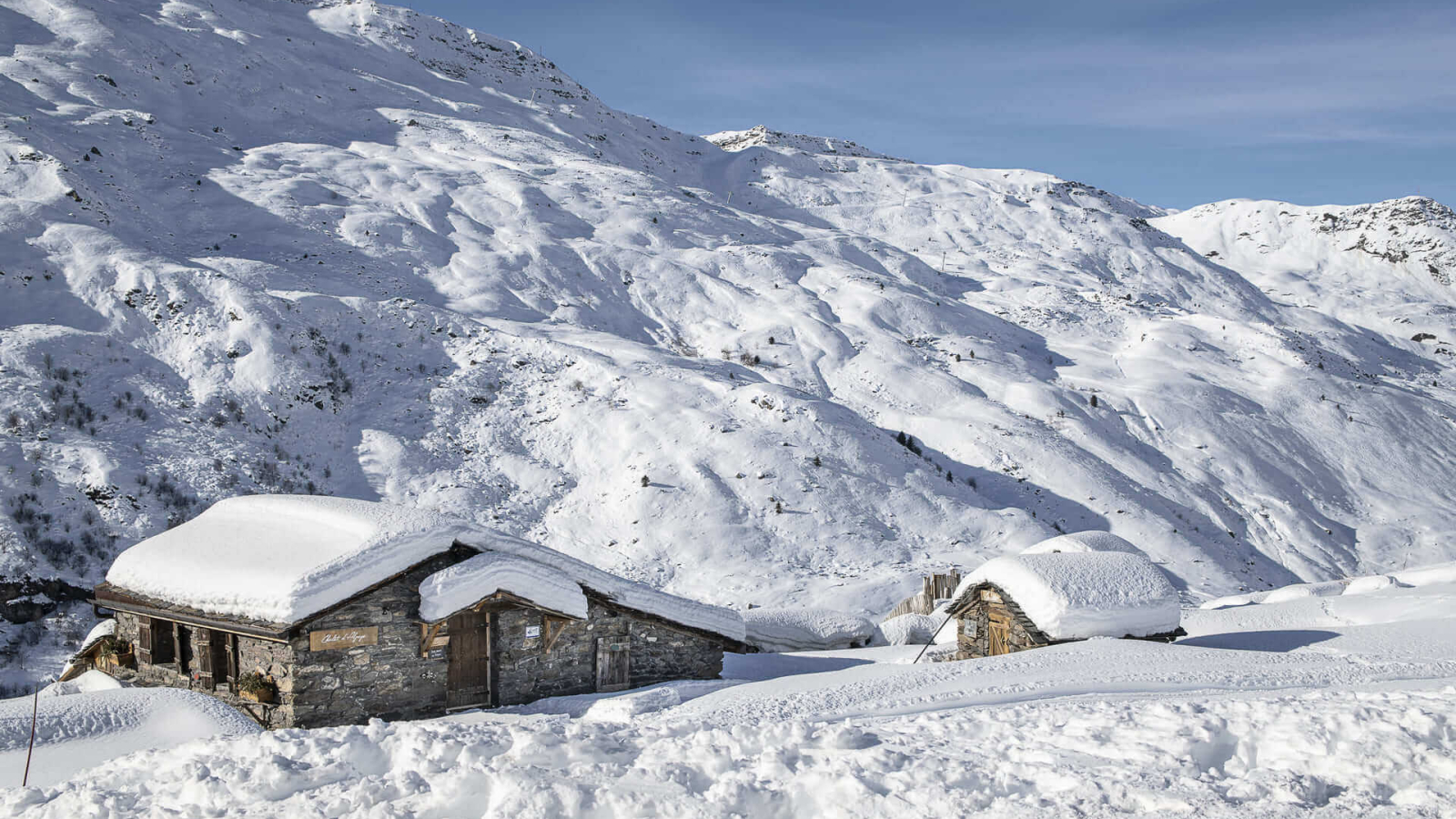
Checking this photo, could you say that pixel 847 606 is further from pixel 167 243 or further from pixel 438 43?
pixel 438 43

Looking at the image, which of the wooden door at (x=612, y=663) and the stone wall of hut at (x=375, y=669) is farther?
the wooden door at (x=612, y=663)

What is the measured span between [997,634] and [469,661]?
10.0 meters

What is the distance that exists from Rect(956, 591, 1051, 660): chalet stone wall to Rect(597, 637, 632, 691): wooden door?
21.9 feet

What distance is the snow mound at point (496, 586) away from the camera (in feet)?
50.2

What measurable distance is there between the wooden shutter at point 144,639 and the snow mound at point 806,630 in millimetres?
10959

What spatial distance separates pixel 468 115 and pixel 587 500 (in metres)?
46.2

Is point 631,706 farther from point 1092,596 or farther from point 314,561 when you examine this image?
point 1092,596

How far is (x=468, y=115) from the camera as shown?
69625mm

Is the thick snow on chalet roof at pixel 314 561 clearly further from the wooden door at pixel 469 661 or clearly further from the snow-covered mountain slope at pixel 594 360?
the snow-covered mountain slope at pixel 594 360

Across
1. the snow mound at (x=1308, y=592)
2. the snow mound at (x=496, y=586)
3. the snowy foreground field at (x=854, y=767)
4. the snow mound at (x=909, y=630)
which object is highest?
the snowy foreground field at (x=854, y=767)

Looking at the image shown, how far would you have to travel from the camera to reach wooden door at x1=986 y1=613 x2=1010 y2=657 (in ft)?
61.9

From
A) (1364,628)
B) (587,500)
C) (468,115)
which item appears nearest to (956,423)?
(587,500)

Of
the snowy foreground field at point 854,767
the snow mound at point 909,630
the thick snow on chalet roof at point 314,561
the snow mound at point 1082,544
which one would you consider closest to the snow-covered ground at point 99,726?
the snowy foreground field at point 854,767

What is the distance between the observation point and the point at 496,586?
15805mm
